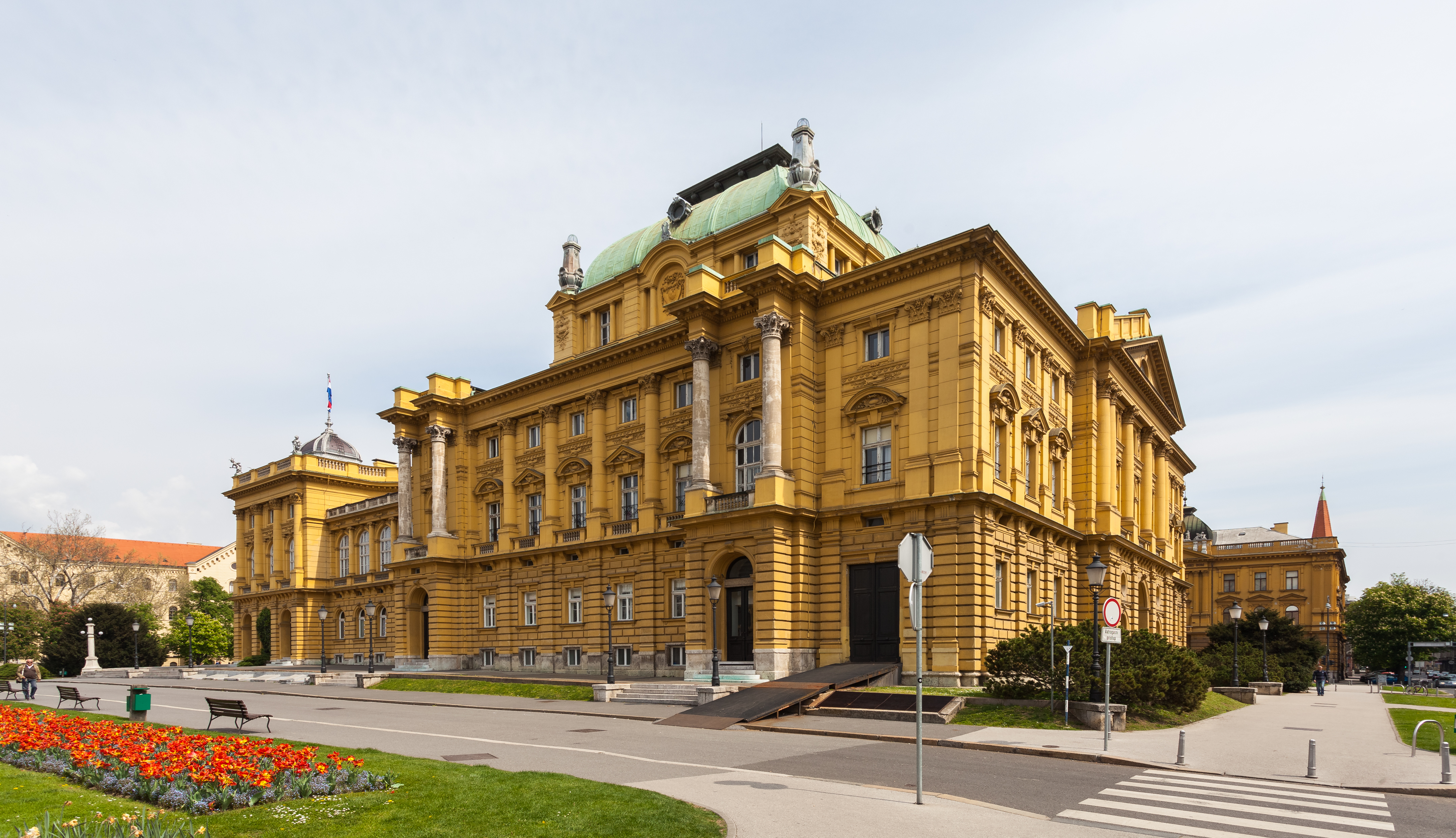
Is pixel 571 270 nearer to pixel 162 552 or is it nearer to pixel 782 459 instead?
pixel 782 459

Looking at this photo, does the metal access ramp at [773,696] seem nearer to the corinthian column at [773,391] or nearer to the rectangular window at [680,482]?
the corinthian column at [773,391]

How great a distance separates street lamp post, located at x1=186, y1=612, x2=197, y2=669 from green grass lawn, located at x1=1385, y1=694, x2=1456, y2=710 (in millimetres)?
77123

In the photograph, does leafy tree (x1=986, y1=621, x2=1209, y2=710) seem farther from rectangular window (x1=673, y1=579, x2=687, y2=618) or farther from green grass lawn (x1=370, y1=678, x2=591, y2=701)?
rectangular window (x1=673, y1=579, x2=687, y2=618)

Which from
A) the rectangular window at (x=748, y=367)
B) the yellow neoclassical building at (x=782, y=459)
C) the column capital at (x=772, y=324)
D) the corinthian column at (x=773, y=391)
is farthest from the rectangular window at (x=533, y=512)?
the column capital at (x=772, y=324)

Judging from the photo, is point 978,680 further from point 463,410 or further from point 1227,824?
point 463,410

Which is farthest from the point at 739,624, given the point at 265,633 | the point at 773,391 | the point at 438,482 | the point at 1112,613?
the point at 265,633

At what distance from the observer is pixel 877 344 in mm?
35000

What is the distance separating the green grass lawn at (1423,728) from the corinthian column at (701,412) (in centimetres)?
2302

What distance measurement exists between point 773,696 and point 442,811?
16677 mm

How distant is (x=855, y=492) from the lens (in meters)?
34.2

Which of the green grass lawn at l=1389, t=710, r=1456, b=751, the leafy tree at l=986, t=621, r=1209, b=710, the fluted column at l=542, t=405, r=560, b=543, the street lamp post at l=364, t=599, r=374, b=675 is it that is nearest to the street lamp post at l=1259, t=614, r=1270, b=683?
the green grass lawn at l=1389, t=710, r=1456, b=751

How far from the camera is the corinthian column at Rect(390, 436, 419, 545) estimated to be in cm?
5362

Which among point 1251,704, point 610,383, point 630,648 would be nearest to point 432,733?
point 630,648

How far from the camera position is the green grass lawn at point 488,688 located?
111 feet
